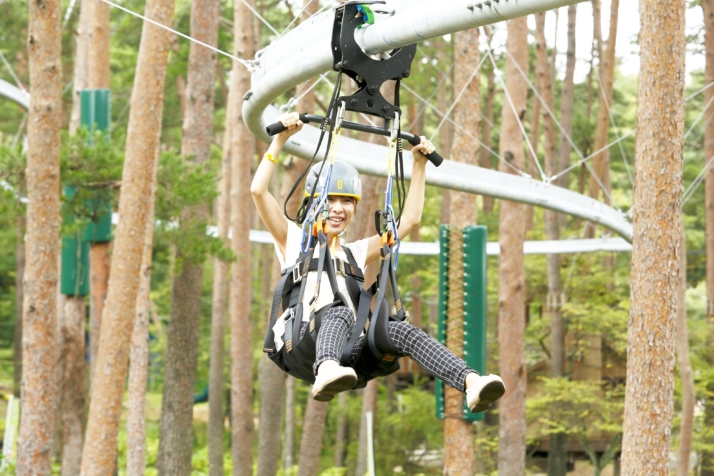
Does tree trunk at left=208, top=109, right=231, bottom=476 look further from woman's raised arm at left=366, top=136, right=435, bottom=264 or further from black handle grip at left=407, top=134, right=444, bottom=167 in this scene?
black handle grip at left=407, top=134, right=444, bottom=167

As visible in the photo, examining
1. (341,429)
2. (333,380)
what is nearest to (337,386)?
(333,380)

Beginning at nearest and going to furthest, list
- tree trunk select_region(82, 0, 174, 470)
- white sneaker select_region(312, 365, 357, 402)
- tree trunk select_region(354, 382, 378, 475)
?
white sneaker select_region(312, 365, 357, 402) → tree trunk select_region(82, 0, 174, 470) → tree trunk select_region(354, 382, 378, 475)

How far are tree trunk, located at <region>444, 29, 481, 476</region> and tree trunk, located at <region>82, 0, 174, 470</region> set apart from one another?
332 cm

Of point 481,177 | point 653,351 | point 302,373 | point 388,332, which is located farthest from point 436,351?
point 481,177

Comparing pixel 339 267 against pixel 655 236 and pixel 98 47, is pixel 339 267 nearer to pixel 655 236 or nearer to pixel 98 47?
pixel 655 236

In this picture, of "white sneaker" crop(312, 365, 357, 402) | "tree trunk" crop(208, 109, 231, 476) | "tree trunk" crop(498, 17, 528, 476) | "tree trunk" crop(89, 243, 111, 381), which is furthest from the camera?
"tree trunk" crop(208, 109, 231, 476)

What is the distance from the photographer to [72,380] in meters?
13.5

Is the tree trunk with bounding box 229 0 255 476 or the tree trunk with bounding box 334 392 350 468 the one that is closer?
the tree trunk with bounding box 229 0 255 476

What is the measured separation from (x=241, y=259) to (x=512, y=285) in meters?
4.12

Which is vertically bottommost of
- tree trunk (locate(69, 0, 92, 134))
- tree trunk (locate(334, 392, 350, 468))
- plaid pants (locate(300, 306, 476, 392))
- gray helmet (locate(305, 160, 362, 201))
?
tree trunk (locate(334, 392, 350, 468))

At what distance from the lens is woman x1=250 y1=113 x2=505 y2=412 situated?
392cm

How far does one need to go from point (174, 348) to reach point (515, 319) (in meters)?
4.57

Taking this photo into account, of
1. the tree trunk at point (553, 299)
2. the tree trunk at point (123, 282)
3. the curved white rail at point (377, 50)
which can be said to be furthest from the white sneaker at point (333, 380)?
the tree trunk at point (553, 299)

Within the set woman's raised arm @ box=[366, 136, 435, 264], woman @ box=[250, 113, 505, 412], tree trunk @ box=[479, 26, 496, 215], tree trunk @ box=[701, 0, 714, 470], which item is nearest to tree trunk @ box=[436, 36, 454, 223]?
tree trunk @ box=[479, 26, 496, 215]
